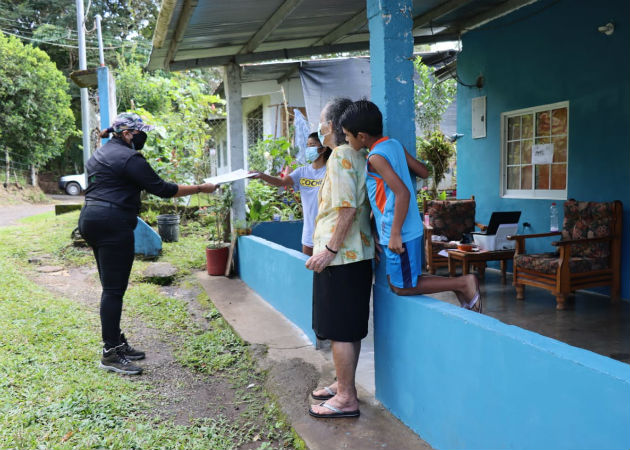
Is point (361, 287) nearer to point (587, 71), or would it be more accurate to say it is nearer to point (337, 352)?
point (337, 352)

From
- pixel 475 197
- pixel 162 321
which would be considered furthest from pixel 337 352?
pixel 475 197

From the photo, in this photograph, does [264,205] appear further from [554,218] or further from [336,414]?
[336,414]

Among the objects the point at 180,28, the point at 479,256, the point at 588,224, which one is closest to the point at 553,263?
the point at 588,224

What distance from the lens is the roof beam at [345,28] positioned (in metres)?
5.50

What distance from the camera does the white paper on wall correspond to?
6.16 meters

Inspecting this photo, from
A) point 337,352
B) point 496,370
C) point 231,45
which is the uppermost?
point 231,45

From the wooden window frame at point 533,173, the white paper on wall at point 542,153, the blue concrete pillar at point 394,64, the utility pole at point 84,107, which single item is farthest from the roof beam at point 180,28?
the utility pole at point 84,107

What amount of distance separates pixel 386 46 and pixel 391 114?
36 centimetres

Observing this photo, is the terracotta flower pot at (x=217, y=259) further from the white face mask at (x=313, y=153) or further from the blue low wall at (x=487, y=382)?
the blue low wall at (x=487, y=382)

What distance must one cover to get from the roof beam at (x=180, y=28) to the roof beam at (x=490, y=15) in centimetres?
386

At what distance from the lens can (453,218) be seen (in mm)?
6988

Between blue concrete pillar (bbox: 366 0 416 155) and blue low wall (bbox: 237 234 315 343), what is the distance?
1651mm

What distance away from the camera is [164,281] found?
21.8ft

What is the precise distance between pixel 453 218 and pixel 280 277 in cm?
312
